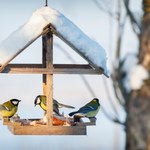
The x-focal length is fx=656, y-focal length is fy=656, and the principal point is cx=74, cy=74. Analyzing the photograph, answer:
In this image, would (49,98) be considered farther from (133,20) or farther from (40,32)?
(133,20)

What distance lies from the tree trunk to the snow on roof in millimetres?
1431

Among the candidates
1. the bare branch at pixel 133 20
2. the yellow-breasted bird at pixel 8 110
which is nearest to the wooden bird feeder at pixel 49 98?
the yellow-breasted bird at pixel 8 110

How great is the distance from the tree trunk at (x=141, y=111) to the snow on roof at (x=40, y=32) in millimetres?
1431

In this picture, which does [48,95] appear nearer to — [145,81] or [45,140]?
[145,81]

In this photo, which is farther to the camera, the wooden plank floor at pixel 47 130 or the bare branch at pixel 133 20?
the wooden plank floor at pixel 47 130

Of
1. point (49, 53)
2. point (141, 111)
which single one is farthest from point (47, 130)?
point (141, 111)

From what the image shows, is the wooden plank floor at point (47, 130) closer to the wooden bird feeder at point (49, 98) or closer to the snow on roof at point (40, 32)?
the wooden bird feeder at point (49, 98)

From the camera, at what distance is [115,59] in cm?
245

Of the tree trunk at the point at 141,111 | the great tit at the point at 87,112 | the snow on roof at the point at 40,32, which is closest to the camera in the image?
the tree trunk at the point at 141,111

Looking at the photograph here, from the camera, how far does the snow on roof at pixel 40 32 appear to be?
3.93m

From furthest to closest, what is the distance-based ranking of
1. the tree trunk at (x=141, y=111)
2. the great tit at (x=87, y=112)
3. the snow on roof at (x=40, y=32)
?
the great tit at (x=87, y=112)
the snow on roof at (x=40, y=32)
the tree trunk at (x=141, y=111)

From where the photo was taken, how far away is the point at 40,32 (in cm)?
395

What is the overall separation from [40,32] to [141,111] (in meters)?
1.56

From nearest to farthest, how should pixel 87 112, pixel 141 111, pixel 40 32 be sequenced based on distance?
1. pixel 141 111
2. pixel 40 32
3. pixel 87 112
